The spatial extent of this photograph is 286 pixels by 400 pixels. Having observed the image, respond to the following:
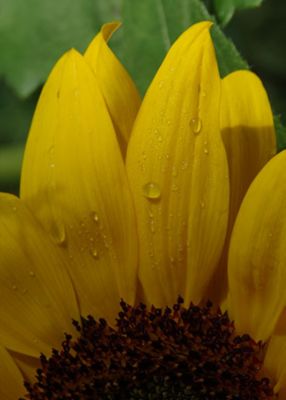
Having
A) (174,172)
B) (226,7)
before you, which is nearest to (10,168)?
(226,7)

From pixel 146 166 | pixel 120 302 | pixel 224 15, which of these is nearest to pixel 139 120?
pixel 146 166

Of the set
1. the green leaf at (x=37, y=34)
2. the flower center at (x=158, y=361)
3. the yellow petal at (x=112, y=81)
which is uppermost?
the green leaf at (x=37, y=34)

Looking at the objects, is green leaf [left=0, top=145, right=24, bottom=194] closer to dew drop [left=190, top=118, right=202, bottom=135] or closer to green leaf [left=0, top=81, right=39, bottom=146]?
green leaf [left=0, top=81, right=39, bottom=146]

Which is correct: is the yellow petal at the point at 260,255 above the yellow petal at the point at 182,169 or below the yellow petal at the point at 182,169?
below

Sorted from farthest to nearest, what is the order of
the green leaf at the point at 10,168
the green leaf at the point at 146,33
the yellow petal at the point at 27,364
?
the green leaf at the point at 10,168 → the green leaf at the point at 146,33 → the yellow petal at the point at 27,364

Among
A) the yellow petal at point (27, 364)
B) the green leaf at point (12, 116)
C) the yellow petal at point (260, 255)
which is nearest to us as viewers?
the yellow petal at point (260, 255)

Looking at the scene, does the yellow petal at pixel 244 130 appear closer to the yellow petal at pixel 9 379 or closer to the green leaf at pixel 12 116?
the yellow petal at pixel 9 379

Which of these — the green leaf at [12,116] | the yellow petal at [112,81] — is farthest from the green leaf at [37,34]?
the yellow petal at [112,81]

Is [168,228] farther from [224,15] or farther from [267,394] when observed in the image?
[224,15]
